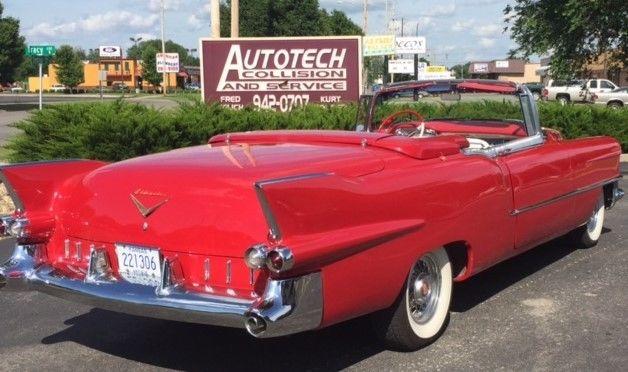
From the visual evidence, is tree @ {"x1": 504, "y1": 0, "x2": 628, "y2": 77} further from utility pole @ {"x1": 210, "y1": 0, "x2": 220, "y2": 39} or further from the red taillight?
the red taillight

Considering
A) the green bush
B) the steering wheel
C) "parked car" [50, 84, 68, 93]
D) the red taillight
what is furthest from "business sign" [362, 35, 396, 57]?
"parked car" [50, 84, 68, 93]

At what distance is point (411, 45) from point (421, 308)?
28342mm

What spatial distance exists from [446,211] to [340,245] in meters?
0.96

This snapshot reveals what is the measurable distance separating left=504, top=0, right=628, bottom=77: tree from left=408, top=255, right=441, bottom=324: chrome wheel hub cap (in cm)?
1497

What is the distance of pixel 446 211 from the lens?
392cm

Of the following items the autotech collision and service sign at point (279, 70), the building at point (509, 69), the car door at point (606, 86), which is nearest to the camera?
the autotech collision and service sign at point (279, 70)

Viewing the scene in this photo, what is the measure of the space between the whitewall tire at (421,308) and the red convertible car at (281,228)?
0.01 meters

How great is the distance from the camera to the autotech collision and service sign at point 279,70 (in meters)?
13.7

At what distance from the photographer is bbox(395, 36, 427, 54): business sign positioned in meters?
30.5

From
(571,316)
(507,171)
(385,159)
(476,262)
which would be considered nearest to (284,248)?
(385,159)

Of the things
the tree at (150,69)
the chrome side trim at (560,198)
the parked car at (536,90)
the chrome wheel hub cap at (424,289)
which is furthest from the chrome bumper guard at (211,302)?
the tree at (150,69)

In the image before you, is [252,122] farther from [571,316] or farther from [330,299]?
[330,299]

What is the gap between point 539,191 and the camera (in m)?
4.87

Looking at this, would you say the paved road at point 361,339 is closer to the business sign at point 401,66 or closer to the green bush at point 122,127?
the green bush at point 122,127
